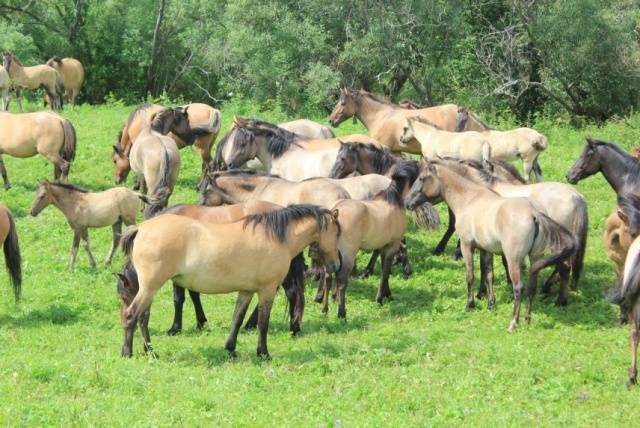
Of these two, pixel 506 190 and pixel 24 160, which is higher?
pixel 506 190

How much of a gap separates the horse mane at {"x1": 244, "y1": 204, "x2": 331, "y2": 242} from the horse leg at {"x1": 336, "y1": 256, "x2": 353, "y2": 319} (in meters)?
1.73

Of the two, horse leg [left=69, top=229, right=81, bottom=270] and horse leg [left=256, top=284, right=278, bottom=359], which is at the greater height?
horse leg [left=256, top=284, right=278, bottom=359]

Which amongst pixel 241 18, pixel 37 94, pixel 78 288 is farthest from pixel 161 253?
pixel 37 94

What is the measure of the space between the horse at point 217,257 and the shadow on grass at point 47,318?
91.4 inches

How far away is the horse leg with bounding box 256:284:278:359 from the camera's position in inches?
419

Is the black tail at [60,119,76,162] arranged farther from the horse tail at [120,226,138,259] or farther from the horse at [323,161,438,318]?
the horse tail at [120,226,138,259]

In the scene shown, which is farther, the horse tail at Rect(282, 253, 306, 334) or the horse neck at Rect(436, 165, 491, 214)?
the horse neck at Rect(436, 165, 491, 214)

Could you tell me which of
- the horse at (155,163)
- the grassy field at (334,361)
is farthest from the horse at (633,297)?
the horse at (155,163)

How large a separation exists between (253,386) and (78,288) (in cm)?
533

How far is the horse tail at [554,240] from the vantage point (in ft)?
39.0

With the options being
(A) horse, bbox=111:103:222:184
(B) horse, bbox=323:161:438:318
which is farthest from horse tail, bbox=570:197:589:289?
(A) horse, bbox=111:103:222:184

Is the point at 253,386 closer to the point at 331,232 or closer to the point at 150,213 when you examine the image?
the point at 331,232

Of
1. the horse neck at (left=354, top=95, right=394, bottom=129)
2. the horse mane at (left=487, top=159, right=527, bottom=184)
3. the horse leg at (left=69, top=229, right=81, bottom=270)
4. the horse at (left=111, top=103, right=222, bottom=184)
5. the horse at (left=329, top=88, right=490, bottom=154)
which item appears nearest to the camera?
the horse leg at (left=69, top=229, right=81, bottom=270)

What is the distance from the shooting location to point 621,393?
952 cm
